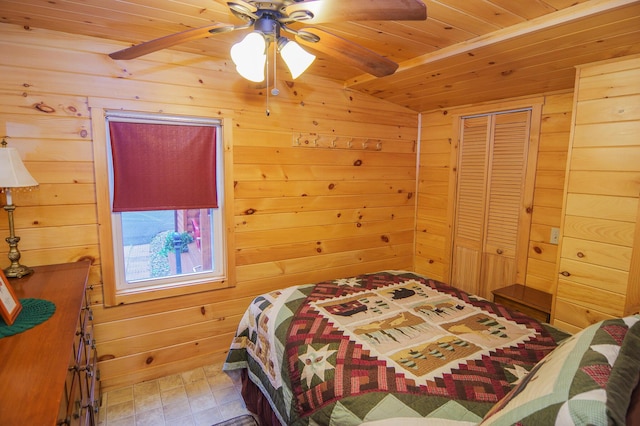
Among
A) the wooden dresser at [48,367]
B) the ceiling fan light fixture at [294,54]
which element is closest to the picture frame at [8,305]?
the wooden dresser at [48,367]

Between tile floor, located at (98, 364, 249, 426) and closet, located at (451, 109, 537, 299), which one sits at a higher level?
closet, located at (451, 109, 537, 299)

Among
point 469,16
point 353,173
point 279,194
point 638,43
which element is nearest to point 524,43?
point 469,16

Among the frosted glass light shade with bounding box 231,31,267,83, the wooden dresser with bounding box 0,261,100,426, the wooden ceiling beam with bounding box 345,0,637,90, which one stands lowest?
the wooden dresser with bounding box 0,261,100,426

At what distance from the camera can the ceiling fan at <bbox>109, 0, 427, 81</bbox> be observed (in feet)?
3.48

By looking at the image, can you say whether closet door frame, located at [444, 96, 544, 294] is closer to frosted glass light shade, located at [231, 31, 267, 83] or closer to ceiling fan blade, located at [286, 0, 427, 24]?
ceiling fan blade, located at [286, 0, 427, 24]

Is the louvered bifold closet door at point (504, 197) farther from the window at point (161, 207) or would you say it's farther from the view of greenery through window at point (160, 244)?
the view of greenery through window at point (160, 244)

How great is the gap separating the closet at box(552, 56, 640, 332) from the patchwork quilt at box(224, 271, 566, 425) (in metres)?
0.43

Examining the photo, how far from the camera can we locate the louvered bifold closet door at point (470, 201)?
9.98ft

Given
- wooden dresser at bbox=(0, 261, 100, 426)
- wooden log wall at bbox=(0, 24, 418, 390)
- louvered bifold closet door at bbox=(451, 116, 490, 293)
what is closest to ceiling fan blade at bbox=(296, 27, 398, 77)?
wooden log wall at bbox=(0, 24, 418, 390)

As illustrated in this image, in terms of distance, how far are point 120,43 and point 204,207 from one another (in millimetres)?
1167

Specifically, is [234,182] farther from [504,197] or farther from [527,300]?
[527,300]

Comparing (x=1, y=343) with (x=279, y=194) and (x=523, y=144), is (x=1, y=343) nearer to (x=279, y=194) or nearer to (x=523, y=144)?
(x=279, y=194)

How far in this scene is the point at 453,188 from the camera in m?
3.27

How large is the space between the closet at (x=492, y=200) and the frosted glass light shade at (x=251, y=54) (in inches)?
88.7
